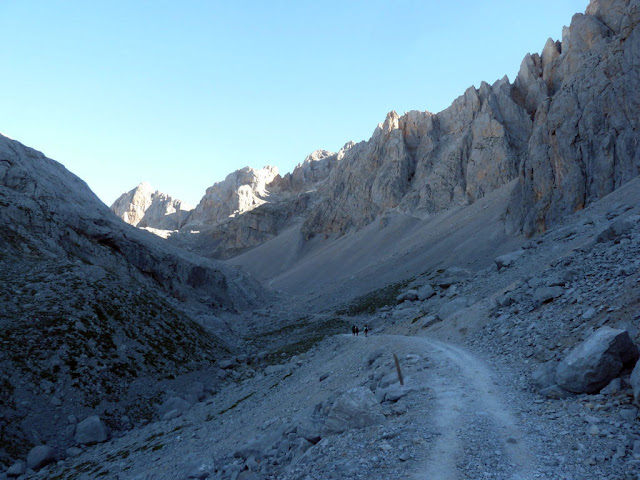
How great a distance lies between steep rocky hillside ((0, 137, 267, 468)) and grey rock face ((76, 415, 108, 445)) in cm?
52

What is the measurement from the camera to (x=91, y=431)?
22.5 metres

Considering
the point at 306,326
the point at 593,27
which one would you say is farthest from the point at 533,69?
the point at 306,326

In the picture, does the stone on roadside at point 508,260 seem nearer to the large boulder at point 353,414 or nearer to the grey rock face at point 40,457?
the large boulder at point 353,414

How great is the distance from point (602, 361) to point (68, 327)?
28706 mm

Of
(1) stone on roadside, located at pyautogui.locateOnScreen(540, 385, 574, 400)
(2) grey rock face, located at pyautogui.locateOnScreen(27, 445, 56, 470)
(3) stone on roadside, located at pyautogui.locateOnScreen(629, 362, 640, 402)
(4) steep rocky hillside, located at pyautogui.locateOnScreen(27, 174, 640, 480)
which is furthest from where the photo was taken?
(2) grey rock face, located at pyautogui.locateOnScreen(27, 445, 56, 470)

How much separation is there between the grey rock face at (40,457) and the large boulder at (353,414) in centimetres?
1625

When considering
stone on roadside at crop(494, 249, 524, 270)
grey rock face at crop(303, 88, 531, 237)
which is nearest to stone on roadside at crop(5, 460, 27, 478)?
stone on roadside at crop(494, 249, 524, 270)

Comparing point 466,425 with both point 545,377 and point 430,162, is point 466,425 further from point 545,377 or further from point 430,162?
point 430,162

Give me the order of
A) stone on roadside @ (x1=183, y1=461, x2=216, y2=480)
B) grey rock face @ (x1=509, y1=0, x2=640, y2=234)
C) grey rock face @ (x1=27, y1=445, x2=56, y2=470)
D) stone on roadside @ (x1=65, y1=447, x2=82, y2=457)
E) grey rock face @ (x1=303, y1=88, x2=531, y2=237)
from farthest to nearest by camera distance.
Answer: grey rock face @ (x1=303, y1=88, x2=531, y2=237) → grey rock face @ (x1=509, y1=0, x2=640, y2=234) → stone on roadside @ (x1=65, y1=447, x2=82, y2=457) → grey rock face @ (x1=27, y1=445, x2=56, y2=470) → stone on roadside @ (x1=183, y1=461, x2=216, y2=480)

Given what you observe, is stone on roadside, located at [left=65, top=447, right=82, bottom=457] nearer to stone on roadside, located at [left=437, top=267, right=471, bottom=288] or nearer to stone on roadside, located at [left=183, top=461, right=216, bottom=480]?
stone on roadside, located at [left=183, top=461, right=216, bottom=480]

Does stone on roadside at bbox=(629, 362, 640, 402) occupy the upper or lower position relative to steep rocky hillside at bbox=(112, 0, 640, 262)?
lower

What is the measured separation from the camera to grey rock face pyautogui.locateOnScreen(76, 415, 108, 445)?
22.1m

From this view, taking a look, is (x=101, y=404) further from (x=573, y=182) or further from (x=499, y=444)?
(x=573, y=182)

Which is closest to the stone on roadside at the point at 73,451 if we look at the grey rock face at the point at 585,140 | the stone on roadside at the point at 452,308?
the stone on roadside at the point at 452,308
